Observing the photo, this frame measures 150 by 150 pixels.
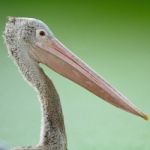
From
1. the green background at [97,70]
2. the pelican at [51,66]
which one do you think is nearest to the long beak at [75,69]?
the pelican at [51,66]

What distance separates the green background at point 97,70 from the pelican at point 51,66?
1481 millimetres

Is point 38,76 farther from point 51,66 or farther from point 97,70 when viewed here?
point 97,70

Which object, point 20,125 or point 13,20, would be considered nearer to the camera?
point 13,20

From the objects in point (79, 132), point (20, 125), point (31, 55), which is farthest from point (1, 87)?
point (31, 55)

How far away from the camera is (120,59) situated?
3.42m

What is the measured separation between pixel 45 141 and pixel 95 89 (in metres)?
0.24

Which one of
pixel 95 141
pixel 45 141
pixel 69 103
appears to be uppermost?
pixel 69 103

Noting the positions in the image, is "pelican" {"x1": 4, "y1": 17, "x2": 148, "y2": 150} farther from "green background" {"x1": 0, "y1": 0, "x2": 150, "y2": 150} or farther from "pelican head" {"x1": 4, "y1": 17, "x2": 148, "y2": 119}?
"green background" {"x1": 0, "y1": 0, "x2": 150, "y2": 150}

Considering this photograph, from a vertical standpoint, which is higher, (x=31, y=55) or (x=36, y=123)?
(x=36, y=123)

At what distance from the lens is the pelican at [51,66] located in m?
1.83

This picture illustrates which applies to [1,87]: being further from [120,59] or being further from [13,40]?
[13,40]

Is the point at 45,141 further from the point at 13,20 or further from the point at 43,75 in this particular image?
the point at 13,20

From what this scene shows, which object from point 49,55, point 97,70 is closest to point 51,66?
point 49,55

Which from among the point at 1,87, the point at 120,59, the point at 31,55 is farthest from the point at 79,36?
the point at 31,55
